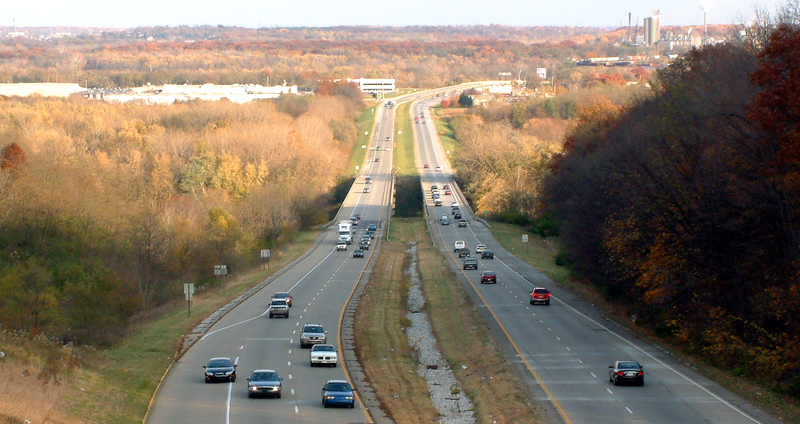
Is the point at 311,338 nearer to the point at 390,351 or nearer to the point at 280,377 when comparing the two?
the point at 390,351

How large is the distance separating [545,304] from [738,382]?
1893cm

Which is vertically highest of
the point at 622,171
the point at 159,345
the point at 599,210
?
the point at 622,171

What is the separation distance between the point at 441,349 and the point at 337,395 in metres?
14.6

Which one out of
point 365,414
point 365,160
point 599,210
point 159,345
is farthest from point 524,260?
point 365,160

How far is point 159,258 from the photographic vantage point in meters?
57.0

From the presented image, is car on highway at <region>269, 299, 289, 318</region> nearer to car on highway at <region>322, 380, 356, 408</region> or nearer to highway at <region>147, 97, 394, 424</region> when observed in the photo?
highway at <region>147, 97, 394, 424</region>

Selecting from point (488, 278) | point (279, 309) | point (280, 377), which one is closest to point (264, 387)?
point (280, 377)

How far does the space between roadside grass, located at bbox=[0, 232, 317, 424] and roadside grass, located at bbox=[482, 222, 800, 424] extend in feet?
62.6

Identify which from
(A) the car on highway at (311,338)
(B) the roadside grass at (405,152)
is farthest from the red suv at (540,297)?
(B) the roadside grass at (405,152)

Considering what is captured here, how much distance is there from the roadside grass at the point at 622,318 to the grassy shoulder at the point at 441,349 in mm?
7148

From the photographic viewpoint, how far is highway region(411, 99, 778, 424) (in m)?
23.5

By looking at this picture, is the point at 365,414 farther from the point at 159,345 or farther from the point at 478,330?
the point at 478,330

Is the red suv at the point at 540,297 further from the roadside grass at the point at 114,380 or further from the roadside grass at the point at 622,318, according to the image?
the roadside grass at the point at 114,380

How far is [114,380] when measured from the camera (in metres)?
26.4
